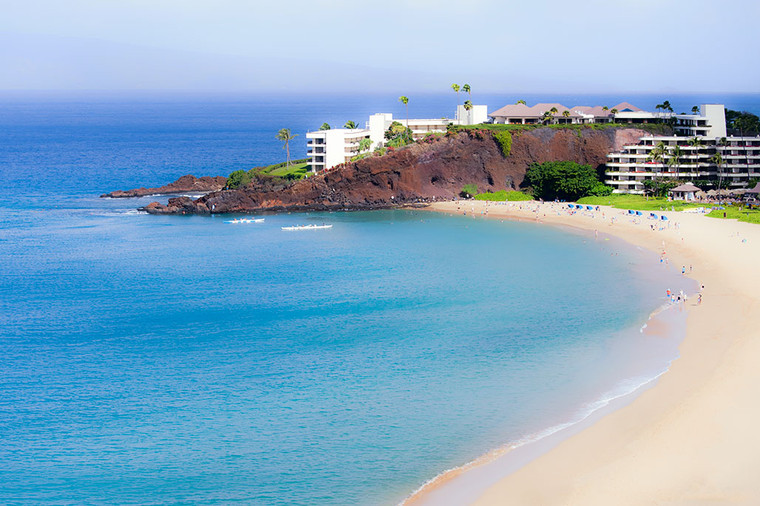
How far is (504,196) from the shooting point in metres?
94.3

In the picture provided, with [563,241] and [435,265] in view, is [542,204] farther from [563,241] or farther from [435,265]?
[435,265]

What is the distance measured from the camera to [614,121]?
10325 cm

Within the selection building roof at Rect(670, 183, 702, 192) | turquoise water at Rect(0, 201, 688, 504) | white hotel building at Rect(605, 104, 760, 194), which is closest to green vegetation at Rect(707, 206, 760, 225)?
building roof at Rect(670, 183, 702, 192)

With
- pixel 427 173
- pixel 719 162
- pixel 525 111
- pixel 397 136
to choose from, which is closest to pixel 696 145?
pixel 719 162

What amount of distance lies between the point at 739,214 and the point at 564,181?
20738mm

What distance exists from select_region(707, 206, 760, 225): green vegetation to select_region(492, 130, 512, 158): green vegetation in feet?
88.7

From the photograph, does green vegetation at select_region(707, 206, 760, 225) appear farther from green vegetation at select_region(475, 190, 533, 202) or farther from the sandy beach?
the sandy beach

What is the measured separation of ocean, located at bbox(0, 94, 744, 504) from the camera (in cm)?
2966

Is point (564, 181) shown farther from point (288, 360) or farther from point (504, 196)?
point (288, 360)

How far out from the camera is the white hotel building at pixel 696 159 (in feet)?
293

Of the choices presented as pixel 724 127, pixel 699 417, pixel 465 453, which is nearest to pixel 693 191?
pixel 724 127

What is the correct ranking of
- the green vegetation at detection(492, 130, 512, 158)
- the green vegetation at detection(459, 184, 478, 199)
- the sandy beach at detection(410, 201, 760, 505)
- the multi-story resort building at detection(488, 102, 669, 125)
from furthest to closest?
the multi-story resort building at detection(488, 102, 669, 125) → the green vegetation at detection(492, 130, 512, 158) → the green vegetation at detection(459, 184, 478, 199) → the sandy beach at detection(410, 201, 760, 505)

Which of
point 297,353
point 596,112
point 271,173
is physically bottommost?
point 297,353

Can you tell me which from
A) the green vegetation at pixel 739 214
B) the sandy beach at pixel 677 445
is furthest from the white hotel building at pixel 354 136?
the sandy beach at pixel 677 445
